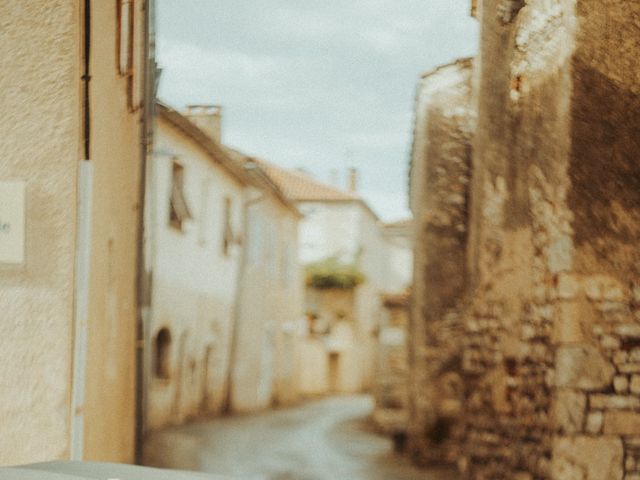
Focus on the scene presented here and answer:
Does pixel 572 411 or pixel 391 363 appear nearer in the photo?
pixel 572 411

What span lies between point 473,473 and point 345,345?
1223 inches

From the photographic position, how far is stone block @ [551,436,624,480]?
7629mm

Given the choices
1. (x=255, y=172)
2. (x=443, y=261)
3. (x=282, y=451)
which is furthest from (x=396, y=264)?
(x=443, y=261)

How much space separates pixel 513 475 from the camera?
9.05 meters

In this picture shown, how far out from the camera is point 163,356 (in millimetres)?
19234

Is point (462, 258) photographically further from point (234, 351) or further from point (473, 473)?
point (234, 351)

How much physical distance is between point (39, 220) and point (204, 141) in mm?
13156

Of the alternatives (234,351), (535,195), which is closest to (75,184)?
(535,195)

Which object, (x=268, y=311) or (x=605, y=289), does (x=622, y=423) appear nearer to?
(x=605, y=289)

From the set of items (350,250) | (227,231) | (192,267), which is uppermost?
(350,250)

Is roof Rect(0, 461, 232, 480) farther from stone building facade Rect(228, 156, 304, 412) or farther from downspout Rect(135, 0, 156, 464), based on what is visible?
stone building facade Rect(228, 156, 304, 412)

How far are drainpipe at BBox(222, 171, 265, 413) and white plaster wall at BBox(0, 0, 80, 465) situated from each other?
1707 centimetres

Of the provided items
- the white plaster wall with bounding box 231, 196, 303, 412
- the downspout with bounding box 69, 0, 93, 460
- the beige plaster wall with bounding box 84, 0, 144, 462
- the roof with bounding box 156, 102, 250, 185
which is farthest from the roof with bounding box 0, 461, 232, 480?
the white plaster wall with bounding box 231, 196, 303, 412

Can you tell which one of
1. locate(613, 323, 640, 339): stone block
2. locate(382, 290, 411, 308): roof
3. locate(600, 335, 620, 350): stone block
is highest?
locate(382, 290, 411, 308): roof
